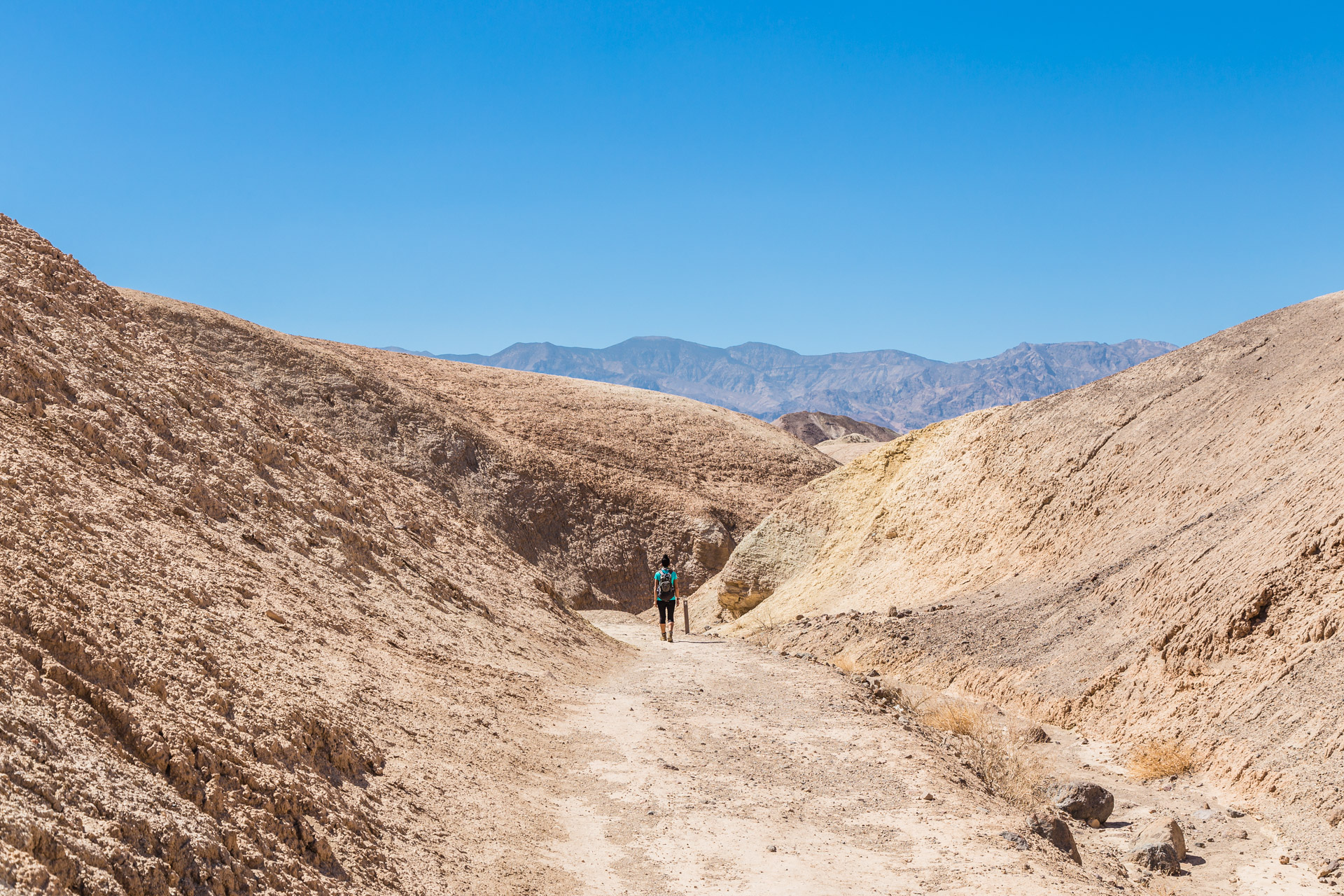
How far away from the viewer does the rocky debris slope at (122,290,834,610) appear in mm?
33750

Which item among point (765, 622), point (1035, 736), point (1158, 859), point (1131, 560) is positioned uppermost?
point (1131, 560)

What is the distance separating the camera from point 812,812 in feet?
21.3

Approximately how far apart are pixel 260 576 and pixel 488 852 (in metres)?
4.65

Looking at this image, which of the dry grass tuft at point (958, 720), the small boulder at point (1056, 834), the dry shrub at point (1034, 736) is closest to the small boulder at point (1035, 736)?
the dry shrub at point (1034, 736)

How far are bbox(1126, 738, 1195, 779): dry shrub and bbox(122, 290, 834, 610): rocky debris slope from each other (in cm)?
2463

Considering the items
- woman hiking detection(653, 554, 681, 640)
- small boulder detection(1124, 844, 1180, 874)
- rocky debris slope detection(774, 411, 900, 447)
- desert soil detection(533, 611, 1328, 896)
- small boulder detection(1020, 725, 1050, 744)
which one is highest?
rocky debris slope detection(774, 411, 900, 447)

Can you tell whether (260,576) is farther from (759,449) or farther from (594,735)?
(759,449)

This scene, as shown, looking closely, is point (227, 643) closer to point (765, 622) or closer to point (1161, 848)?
point (1161, 848)

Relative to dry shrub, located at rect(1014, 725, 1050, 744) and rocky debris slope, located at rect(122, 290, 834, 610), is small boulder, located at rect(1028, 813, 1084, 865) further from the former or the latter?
rocky debris slope, located at rect(122, 290, 834, 610)

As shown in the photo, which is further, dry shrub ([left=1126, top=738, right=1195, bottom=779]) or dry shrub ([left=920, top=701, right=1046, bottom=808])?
dry shrub ([left=1126, top=738, right=1195, bottom=779])

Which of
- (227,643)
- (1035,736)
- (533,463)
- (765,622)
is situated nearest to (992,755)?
(1035,736)

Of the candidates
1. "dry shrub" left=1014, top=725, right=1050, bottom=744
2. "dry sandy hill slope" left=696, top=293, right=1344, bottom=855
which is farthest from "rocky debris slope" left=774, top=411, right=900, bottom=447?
"dry shrub" left=1014, top=725, right=1050, bottom=744

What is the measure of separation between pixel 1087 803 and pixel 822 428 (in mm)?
97302

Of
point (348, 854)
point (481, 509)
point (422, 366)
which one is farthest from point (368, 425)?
point (348, 854)
